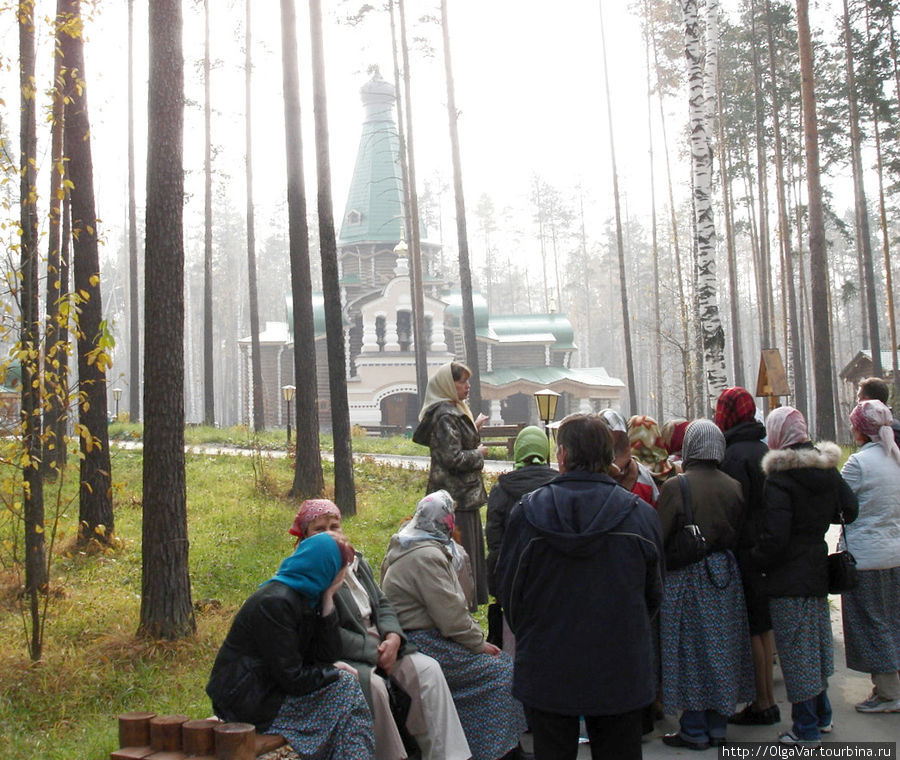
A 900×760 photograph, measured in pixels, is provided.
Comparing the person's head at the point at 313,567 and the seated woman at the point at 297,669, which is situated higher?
the person's head at the point at 313,567

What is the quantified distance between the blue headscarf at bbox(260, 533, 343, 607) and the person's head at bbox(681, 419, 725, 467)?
2122mm

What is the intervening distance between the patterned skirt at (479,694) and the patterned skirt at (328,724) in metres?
0.81

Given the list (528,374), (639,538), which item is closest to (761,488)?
(639,538)

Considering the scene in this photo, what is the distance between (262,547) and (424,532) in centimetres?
542

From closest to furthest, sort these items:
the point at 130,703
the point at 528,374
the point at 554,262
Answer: the point at 130,703, the point at 528,374, the point at 554,262

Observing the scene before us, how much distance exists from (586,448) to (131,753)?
7.43 feet

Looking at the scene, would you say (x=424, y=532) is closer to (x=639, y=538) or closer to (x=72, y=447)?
(x=639, y=538)

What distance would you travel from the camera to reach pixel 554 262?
219ft

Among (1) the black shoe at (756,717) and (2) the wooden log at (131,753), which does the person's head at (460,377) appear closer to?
A: (1) the black shoe at (756,717)

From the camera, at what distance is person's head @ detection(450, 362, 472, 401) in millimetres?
6789

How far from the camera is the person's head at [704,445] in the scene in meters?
5.11

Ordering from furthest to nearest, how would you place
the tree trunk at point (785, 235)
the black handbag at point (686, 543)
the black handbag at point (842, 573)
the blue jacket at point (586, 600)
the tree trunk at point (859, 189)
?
the tree trunk at point (785, 235)
the tree trunk at point (859, 189)
the black handbag at point (842, 573)
the black handbag at point (686, 543)
the blue jacket at point (586, 600)

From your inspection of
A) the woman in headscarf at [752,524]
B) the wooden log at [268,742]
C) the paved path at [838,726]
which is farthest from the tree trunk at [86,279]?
the woman in headscarf at [752,524]

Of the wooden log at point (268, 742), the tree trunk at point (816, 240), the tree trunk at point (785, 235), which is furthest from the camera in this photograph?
the tree trunk at point (785, 235)
